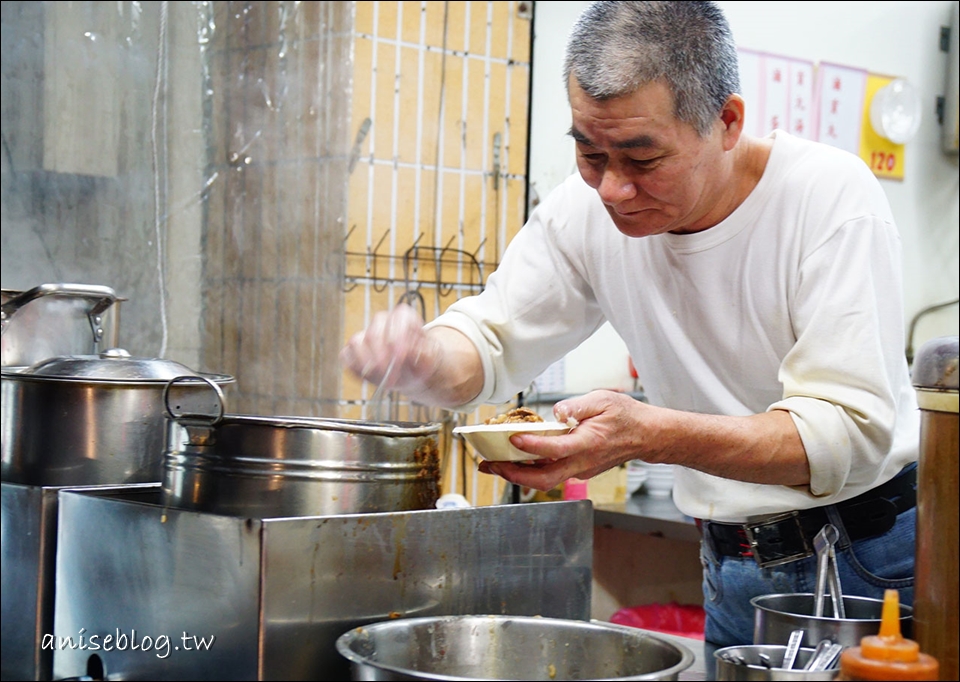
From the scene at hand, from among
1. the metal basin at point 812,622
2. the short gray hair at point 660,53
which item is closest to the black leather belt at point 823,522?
the metal basin at point 812,622

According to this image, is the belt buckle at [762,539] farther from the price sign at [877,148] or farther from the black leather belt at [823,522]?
the price sign at [877,148]

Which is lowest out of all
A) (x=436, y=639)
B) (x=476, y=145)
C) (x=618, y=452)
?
(x=436, y=639)

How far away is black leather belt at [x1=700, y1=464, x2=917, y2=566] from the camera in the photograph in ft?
5.57

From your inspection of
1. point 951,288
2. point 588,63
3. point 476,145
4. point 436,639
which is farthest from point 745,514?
point 951,288

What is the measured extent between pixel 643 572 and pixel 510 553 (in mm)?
2611

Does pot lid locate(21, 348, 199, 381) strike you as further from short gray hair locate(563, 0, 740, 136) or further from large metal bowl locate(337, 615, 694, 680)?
short gray hair locate(563, 0, 740, 136)

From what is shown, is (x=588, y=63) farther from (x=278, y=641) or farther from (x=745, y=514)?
(x=278, y=641)

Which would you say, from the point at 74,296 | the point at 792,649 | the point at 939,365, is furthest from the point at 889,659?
the point at 74,296

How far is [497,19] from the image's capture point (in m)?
3.86

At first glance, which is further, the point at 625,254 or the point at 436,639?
the point at 625,254

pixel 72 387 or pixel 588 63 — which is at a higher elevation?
pixel 588 63

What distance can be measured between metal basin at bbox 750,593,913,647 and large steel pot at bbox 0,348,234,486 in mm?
1043

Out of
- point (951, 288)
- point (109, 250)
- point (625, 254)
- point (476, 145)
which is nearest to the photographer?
point (625, 254)

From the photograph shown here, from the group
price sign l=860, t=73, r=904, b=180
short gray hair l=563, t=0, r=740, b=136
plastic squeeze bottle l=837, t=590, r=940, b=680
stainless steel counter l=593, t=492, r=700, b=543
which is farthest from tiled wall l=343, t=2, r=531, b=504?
plastic squeeze bottle l=837, t=590, r=940, b=680
